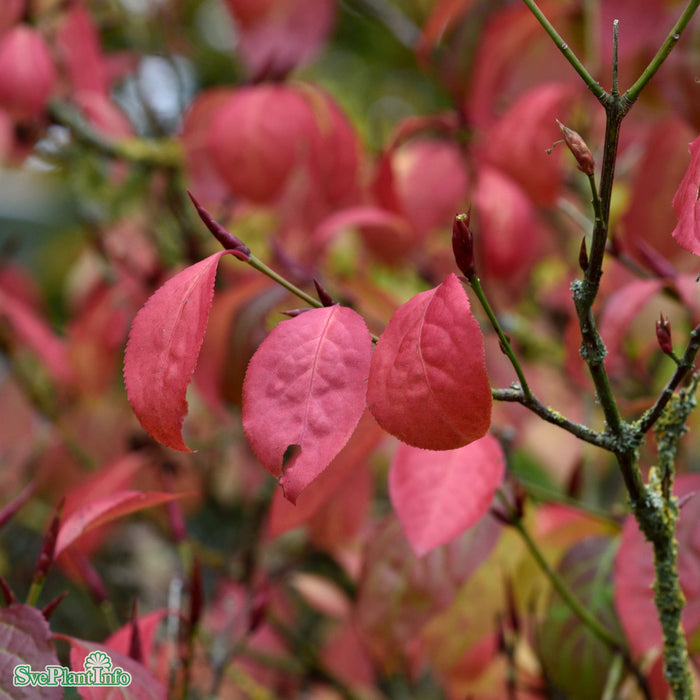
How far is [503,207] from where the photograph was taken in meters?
0.91

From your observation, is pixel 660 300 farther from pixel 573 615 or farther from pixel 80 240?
pixel 80 240

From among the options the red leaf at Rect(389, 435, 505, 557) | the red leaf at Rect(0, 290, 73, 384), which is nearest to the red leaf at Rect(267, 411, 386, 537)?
the red leaf at Rect(389, 435, 505, 557)

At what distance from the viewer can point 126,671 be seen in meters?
0.44

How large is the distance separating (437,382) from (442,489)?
157mm

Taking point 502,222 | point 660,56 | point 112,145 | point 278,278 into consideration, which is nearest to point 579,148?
point 660,56

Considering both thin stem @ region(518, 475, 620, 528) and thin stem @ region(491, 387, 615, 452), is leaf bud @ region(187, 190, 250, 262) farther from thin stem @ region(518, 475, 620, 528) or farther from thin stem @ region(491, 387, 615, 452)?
thin stem @ region(518, 475, 620, 528)

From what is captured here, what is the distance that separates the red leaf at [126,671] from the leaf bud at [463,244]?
29 centimetres

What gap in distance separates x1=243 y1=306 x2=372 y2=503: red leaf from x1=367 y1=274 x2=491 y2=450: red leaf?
0.06 ft

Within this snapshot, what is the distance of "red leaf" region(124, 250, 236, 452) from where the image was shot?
0.37 meters

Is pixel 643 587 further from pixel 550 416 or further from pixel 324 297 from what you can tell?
pixel 324 297

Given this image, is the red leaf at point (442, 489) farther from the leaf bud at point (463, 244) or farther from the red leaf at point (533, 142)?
the red leaf at point (533, 142)

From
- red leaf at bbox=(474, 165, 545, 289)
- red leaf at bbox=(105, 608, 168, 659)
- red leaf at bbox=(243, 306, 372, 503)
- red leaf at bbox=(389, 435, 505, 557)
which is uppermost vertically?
red leaf at bbox=(243, 306, 372, 503)

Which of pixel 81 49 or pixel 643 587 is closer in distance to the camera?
pixel 643 587

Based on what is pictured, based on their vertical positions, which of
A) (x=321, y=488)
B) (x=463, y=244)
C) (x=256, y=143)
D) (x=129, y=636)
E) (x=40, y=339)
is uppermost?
(x=463, y=244)
